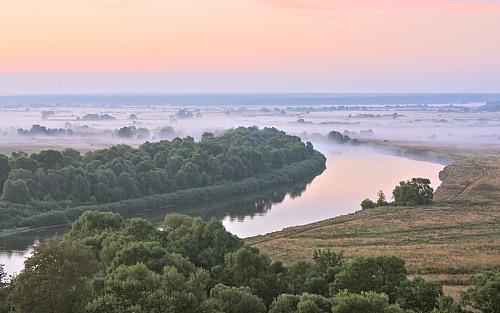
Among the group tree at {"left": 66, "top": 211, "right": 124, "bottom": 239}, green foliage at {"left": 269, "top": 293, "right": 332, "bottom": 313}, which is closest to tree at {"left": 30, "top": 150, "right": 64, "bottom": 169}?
tree at {"left": 66, "top": 211, "right": 124, "bottom": 239}

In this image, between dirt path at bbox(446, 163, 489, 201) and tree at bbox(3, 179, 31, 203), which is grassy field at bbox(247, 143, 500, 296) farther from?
tree at bbox(3, 179, 31, 203)

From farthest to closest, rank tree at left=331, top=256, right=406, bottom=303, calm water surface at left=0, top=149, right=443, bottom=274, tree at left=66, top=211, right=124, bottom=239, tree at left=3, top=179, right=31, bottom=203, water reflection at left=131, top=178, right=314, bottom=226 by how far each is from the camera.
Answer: water reflection at left=131, top=178, right=314, bottom=226, tree at left=3, top=179, right=31, bottom=203, calm water surface at left=0, top=149, right=443, bottom=274, tree at left=66, top=211, right=124, bottom=239, tree at left=331, top=256, right=406, bottom=303

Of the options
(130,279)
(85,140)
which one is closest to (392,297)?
(130,279)

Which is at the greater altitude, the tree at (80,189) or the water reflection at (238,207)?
the tree at (80,189)

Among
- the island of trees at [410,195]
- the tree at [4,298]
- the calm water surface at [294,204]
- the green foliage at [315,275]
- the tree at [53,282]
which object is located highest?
the tree at [53,282]

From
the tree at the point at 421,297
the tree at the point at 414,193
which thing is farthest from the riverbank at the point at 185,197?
the tree at the point at 421,297

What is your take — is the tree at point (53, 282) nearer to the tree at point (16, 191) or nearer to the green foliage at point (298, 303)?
the green foliage at point (298, 303)
